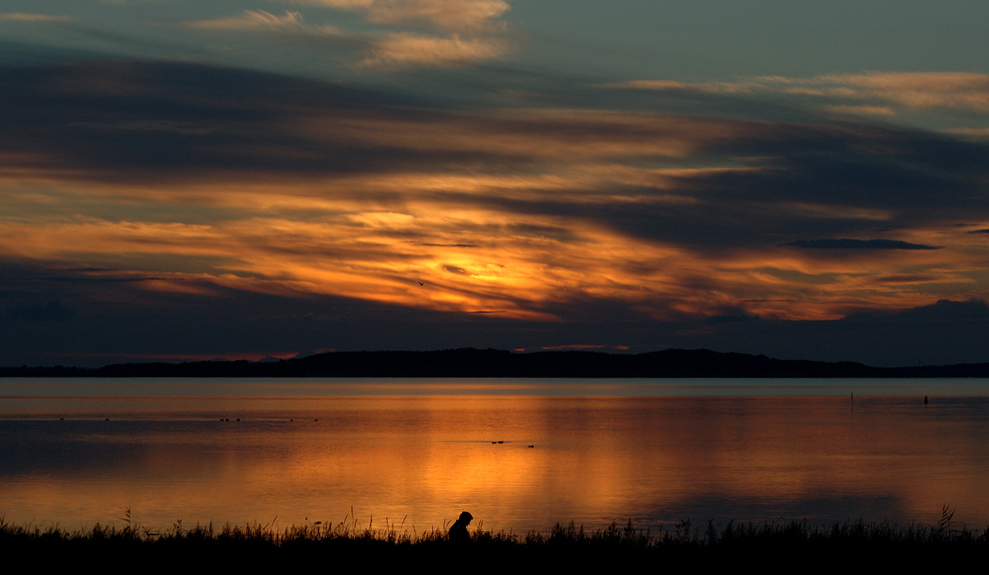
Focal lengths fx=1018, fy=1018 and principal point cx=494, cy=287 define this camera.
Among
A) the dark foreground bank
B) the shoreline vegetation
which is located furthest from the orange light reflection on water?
the dark foreground bank

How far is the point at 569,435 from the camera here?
3548 inches

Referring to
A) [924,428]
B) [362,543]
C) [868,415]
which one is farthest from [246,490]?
[868,415]

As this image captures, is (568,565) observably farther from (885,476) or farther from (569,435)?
(569,435)

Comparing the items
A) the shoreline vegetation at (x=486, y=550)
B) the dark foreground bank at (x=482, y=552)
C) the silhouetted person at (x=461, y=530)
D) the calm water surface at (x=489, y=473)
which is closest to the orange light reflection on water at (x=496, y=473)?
the calm water surface at (x=489, y=473)

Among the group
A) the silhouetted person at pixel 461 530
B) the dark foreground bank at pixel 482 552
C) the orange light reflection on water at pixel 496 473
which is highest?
the silhouetted person at pixel 461 530

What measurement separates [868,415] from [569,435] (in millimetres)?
57969

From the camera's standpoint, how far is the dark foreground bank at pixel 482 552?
20.6 metres

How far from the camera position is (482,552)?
21.6 metres

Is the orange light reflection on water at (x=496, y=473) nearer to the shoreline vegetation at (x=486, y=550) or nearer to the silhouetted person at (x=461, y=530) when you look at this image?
the shoreline vegetation at (x=486, y=550)

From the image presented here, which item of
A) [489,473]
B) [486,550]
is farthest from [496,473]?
[486,550]

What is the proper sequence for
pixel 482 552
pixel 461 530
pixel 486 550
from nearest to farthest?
pixel 482 552 → pixel 486 550 → pixel 461 530

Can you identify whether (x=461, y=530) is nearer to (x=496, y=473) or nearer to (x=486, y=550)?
(x=486, y=550)

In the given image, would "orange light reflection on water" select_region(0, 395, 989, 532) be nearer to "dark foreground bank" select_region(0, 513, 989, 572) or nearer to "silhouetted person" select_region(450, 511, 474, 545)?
"dark foreground bank" select_region(0, 513, 989, 572)

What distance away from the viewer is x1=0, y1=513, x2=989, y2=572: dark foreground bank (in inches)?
811
